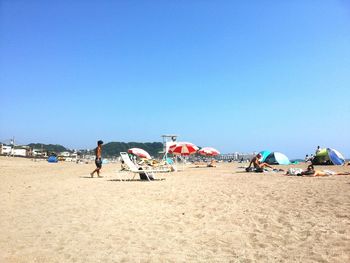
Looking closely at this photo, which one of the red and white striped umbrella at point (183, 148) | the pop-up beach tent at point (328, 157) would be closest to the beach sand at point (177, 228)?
the red and white striped umbrella at point (183, 148)

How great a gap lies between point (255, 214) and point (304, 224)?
969 millimetres

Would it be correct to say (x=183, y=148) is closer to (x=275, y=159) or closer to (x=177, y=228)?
(x=275, y=159)

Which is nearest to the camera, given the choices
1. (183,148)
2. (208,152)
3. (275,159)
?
(183,148)

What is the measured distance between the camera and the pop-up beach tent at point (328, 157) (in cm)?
2655

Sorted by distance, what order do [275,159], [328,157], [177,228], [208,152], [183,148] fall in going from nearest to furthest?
[177,228]
[183,148]
[328,157]
[275,159]
[208,152]

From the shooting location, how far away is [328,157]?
26.6 metres

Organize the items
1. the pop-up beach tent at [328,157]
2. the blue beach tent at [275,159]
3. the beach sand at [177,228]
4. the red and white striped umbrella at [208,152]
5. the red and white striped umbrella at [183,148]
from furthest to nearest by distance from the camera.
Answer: the red and white striped umbrella at [208,152], the blue beach tent at [275,159], the pop-up beach tent at [328,157], the red and white striped umbrella at [183,148], the beach sand at [177,228]

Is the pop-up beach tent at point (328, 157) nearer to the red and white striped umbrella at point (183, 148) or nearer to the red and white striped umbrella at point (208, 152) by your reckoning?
the red and white striped umbrella at point (183, 148)

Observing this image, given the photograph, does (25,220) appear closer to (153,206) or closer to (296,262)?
(153,206)

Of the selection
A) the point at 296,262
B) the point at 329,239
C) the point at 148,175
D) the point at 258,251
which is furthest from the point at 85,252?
the point at 148,175

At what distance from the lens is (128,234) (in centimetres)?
468

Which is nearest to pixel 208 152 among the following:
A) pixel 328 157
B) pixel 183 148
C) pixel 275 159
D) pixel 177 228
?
pixel 275 159

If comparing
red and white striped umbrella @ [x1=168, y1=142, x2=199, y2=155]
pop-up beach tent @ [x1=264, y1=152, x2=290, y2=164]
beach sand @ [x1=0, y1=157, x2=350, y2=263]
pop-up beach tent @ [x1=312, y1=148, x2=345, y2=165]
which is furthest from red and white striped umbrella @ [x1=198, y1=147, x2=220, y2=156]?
beach sand @ [x1=0, y1=157, x2=350, y2=263]

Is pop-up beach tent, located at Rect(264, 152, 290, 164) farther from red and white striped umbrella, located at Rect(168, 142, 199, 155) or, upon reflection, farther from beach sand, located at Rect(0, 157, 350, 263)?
beach sand, located at Rect(0, 157, 350, 263)
